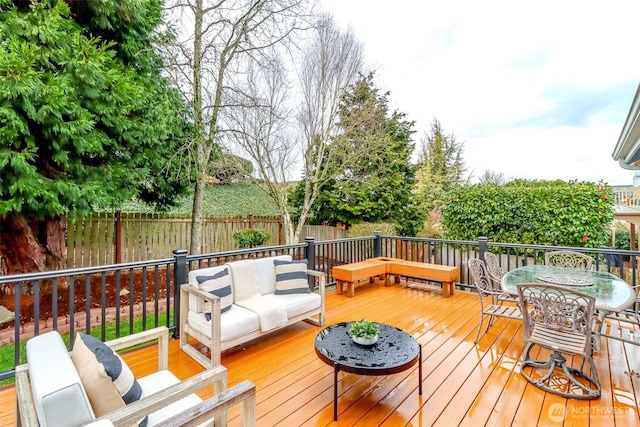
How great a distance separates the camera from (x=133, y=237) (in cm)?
645

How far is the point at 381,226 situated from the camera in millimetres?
8664

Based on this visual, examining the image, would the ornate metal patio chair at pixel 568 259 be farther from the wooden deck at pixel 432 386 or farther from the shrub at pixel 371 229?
the shrub at pixel 371 229

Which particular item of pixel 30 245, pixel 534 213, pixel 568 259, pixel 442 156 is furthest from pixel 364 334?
pixel 442 156

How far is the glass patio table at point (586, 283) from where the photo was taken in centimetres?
261

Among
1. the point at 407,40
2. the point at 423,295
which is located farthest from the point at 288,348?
the point at 407,40

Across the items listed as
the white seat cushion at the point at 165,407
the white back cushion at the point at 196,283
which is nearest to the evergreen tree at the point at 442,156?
the white back cushion at the point at 196,283

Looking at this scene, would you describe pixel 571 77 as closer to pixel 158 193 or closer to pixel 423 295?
pixel 423 295

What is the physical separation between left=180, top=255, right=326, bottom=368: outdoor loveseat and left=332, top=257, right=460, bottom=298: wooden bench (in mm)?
1327

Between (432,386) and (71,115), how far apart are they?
16.2ft

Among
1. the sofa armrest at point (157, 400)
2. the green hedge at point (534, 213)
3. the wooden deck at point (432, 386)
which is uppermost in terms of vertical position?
the green hedge at point (534, 213)

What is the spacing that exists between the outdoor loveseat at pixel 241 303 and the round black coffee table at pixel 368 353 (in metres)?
0.83

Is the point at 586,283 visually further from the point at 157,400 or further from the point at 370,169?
the point at 370,169

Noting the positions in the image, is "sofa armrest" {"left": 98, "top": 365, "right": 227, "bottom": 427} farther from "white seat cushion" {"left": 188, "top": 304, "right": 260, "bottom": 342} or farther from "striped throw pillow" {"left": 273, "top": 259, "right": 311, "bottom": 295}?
"striped throw pillow" {"left": 273, "top": 259, "right": 311, "bottom": 295}

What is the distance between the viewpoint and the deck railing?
2.89 m
